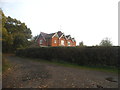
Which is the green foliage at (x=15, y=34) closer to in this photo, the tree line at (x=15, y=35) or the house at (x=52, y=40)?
the tree line at (x=15, y=35)

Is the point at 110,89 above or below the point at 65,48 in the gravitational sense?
below

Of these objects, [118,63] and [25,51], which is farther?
[25,51]

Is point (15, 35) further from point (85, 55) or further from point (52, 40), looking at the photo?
point (85, 55)

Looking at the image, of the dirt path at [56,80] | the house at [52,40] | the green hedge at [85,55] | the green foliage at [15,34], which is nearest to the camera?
the dirt path at [56,80]

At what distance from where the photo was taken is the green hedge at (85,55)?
8651 mm

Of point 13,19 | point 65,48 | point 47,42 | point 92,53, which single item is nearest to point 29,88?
point 92,53

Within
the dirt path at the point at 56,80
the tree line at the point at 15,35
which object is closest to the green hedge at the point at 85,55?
the dirt path at the point at 56,80

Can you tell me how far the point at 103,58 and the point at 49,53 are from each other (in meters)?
8.00

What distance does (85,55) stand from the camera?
1013 centimetres

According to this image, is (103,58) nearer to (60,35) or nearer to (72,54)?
(72,54)

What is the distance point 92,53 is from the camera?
9.68 metres

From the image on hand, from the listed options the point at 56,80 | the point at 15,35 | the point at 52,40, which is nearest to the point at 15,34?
the point at 15,35

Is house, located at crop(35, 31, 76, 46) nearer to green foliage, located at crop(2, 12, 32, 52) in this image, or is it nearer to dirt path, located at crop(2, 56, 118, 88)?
green foliage, located at crop(2, 12, 32, 52)

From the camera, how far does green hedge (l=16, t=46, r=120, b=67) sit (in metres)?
8.65
